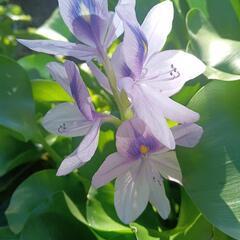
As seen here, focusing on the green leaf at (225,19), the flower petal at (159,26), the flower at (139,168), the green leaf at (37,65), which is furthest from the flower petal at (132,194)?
the green leaf at (37,65)

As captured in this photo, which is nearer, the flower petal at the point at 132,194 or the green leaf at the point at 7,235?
the flower petal at the point at 132,194

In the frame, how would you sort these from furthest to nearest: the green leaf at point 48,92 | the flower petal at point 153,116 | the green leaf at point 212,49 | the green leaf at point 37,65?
the green leaf at point 37,65 < the green leaf at point 48,92 < the green leaf at point 212,49 < the flower petal at point 153,116

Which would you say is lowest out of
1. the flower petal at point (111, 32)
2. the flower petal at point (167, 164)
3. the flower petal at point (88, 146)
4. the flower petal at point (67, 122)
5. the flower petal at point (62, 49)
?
the flower petal at point (167, 164)

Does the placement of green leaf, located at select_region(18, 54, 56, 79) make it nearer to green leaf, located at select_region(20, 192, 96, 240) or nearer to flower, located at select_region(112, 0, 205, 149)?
green leaf, located at select_region(20, 192, 96, 240)

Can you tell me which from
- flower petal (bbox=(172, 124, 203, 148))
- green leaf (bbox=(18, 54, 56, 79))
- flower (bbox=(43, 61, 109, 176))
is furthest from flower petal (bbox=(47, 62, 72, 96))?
green leaf (bbox=(18, 54, 56, 79))

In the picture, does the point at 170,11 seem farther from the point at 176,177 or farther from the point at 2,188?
the point at 2,188

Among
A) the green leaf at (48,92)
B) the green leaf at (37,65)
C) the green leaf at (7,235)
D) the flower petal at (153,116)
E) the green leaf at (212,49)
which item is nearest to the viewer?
the flower petal at (153,116)

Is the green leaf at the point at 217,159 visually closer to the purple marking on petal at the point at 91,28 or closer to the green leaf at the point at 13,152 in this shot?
the purple marking on petal at the point at 91,28

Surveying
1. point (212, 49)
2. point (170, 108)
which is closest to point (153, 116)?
point (170, 108)
